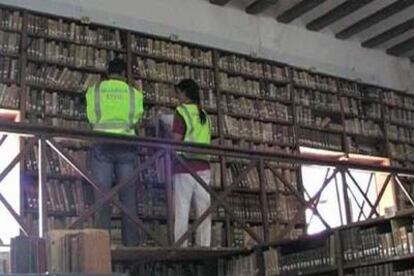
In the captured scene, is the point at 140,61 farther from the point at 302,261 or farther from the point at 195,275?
the point at 302,261

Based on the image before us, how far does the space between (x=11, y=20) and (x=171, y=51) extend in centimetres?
161

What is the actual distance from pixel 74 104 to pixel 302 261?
2.54 m

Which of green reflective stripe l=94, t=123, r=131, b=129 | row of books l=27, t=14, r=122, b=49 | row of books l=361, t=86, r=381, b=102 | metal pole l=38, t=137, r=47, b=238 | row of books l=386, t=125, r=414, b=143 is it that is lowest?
metal pole l=38, t=137, r=47, b=238

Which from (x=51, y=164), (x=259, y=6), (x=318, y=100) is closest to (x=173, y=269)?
(x=51, y=164)

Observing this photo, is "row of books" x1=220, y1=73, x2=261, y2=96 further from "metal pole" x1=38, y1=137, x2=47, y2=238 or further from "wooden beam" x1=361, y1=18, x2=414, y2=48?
"metal pole" x1=38, y1=137, x2=47, y2=238

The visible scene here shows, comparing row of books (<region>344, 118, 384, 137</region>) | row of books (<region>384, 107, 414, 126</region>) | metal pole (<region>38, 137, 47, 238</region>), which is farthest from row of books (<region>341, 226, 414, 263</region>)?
row of books (<region>384, 107, 414, 126</region>)

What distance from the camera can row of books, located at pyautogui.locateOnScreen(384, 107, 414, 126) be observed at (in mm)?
9109

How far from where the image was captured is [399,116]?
9.21 metres

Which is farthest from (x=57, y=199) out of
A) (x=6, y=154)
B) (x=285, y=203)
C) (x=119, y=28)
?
(x=285, y=203)

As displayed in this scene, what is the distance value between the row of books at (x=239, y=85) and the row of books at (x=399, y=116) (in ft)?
6.46

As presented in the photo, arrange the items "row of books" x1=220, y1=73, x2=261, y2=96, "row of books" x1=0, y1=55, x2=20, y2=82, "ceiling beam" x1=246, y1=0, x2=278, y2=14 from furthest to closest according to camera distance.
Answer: "ceiling beam" x1=246, y1=0, x2=278, y2=14, "row of books" x1=220, y1=73, x2=261, y2=96, "row of books" x1=0, y1=55, x2=20, y2=82

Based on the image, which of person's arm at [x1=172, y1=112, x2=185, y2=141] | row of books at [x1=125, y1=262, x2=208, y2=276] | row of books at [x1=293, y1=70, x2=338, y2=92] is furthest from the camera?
row of books at [x1=293, y1=70, x2=338, y2=92]

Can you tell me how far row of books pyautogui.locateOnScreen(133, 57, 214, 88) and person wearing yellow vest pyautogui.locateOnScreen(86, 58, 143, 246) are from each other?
1248mm

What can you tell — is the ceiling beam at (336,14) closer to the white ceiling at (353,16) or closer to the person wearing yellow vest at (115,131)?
the white ceiling at (353,16)
